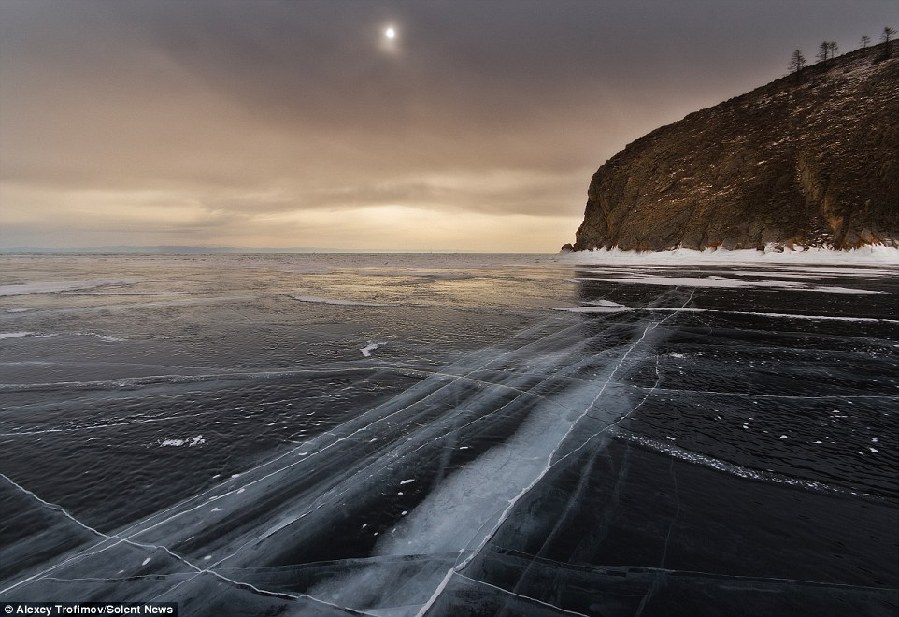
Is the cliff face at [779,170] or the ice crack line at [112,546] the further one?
the cliff face at [779,170]

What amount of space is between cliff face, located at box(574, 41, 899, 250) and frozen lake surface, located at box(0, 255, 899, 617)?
46.5 metres

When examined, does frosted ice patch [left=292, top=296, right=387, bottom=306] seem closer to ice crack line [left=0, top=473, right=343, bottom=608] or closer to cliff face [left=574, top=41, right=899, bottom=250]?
ice crack line [left=0, top=473, right=343, bottom=608]

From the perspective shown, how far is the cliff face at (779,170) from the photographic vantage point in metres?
39.2

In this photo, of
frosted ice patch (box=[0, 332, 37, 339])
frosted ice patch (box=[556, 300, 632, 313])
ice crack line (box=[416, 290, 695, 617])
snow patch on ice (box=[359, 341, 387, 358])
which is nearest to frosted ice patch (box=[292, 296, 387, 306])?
snow patch on ice (box=[359, 341, 387, 358])

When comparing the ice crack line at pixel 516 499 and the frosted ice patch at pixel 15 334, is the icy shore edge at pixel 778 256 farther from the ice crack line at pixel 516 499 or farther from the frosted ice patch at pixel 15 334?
the frosted ice patch at pixel 15 334

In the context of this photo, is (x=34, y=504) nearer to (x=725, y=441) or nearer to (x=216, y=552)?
(x=216, y=552)

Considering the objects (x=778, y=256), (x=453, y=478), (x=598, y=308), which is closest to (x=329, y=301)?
(x=598, y=308)

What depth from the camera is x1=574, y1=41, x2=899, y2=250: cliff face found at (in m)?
39.2

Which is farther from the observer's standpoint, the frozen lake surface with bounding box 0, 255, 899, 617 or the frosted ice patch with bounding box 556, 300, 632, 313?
the frosted ice patch with bounding box 556, 300, 632, 313

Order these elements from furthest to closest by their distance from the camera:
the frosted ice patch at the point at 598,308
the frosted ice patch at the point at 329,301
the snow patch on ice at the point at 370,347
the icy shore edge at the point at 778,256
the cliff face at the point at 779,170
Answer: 1. the cliff face at the point at 779,170
2. the icy shore edge at the point at 778,256
3. the frosted ice patch at the point at 329,301
4. the frosted ice patch at the point at 598,308
5. the snow patch on ice at the point at 370,347

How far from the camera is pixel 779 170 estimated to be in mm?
45688

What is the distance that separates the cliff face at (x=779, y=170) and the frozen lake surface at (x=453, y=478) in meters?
46.5

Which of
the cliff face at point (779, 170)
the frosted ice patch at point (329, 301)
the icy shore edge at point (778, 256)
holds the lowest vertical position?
the frosted ice patch at point (329, 301)

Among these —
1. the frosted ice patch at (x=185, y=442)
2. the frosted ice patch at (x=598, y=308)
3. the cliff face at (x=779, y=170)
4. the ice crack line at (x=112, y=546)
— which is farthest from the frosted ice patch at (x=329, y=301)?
the cliff face at (x=779, y=170)
